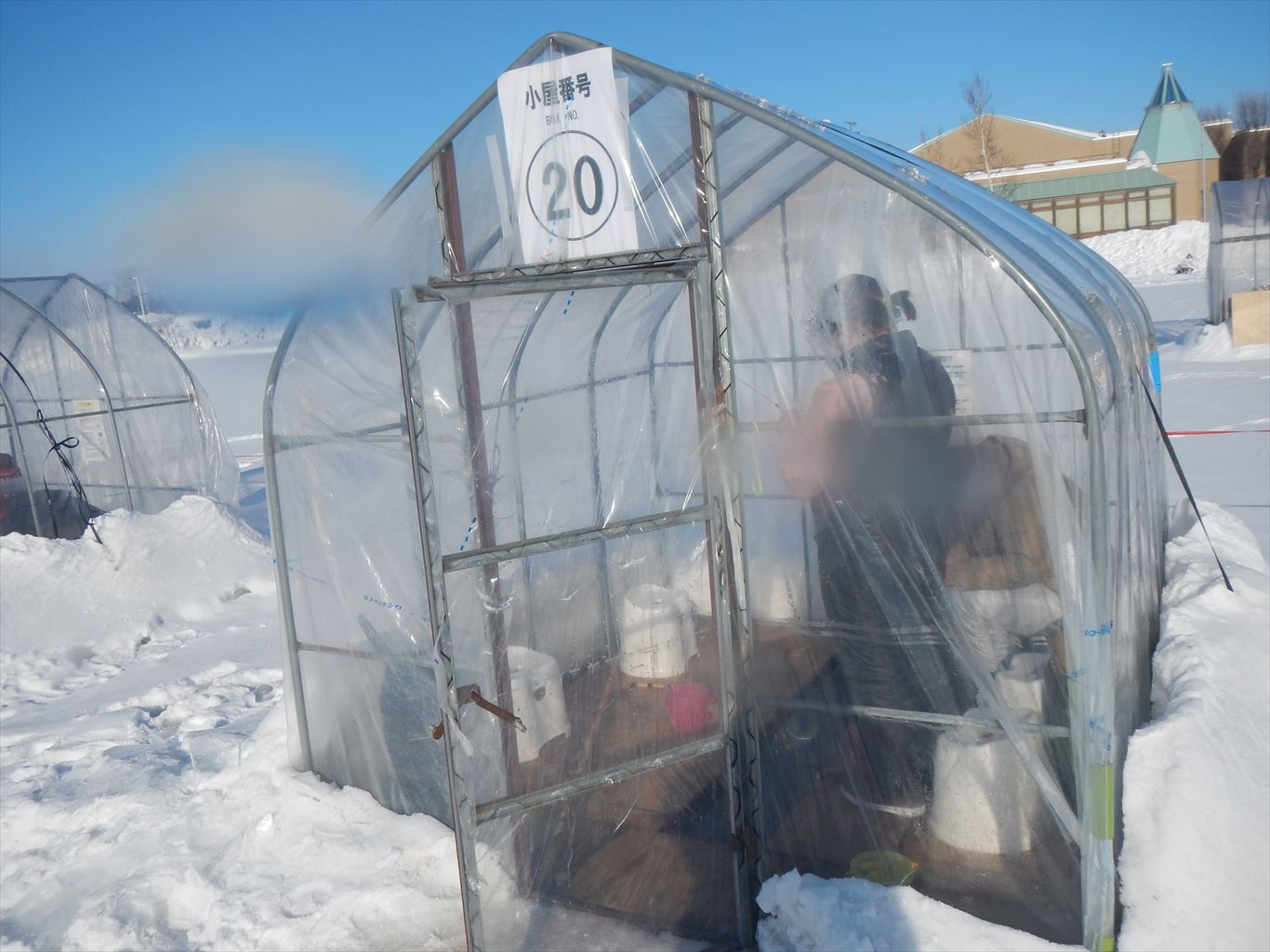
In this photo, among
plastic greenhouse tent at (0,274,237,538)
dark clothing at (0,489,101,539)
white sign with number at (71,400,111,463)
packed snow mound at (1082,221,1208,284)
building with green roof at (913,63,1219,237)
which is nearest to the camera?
dark clothing at (0,489,101,539)

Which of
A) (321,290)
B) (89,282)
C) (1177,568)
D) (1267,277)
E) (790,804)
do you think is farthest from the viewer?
(1267,277)

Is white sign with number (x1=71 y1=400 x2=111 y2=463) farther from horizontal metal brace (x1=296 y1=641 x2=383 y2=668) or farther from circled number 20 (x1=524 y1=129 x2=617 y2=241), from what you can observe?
circled number 20 (x1=524 y1=129 x2=617 y2=241)

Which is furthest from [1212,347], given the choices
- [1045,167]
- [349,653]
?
[1045,167]

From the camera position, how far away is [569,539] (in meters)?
3.30

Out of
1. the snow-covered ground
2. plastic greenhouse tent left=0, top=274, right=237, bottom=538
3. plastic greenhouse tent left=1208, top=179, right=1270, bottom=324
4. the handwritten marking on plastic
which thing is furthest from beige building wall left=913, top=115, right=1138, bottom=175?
the handwritten marking on plastic

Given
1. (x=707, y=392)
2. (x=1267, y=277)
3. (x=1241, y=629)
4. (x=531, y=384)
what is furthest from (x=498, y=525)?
(x=1267, y=277)

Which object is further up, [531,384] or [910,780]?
[531,384]

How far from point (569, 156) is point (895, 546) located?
1.84 m

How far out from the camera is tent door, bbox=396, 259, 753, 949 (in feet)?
11.3

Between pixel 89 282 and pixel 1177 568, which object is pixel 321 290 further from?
pixel 89 282

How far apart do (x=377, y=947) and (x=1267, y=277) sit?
65.6ft

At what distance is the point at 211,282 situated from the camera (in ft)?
37.8

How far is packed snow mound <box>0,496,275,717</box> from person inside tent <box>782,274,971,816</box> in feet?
19.3

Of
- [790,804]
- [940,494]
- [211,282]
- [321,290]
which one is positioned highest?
[211,282]
